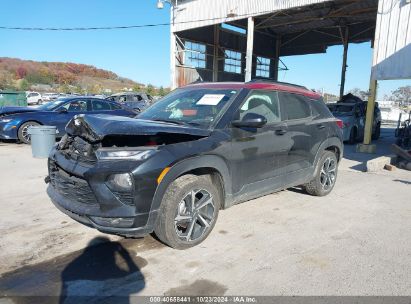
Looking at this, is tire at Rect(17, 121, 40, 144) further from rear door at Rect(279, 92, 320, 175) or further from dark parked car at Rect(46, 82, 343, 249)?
rear door at Rect(279, 92, 320, 175)

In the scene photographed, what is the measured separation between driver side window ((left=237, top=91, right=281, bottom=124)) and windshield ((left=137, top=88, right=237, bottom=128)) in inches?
8.6

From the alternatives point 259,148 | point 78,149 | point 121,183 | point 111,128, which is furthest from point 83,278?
point 259,148

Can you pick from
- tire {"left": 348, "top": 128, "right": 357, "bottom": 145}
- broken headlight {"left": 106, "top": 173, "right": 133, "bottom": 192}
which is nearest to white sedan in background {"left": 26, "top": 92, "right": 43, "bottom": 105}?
tire {"left": 348, "top": 128, "right": 357, "bottom": 145}

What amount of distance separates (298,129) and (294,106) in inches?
14.2

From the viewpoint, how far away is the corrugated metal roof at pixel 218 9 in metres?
13.7

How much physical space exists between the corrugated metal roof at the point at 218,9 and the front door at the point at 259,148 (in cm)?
985

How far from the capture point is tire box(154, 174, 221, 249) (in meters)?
3.36

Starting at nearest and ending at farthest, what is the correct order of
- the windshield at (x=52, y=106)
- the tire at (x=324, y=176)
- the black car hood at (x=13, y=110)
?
1. the tire at (x=324, y=176)
2. the black car hood at (x=13, y=110)
3. the windshield at (x=52, y=106)

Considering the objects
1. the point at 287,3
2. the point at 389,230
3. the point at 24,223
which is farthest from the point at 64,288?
the point at 287,3

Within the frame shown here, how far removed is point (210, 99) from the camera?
427 centimetres

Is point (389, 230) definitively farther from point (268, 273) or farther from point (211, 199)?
point (211, 199)

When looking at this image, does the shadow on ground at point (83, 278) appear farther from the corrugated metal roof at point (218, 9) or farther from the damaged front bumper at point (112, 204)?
the corrugated metal roof at point (218, 9)

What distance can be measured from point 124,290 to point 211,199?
4.23ft

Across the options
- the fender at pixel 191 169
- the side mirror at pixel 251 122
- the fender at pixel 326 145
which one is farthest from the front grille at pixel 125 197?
the fender at pixel 326 145
